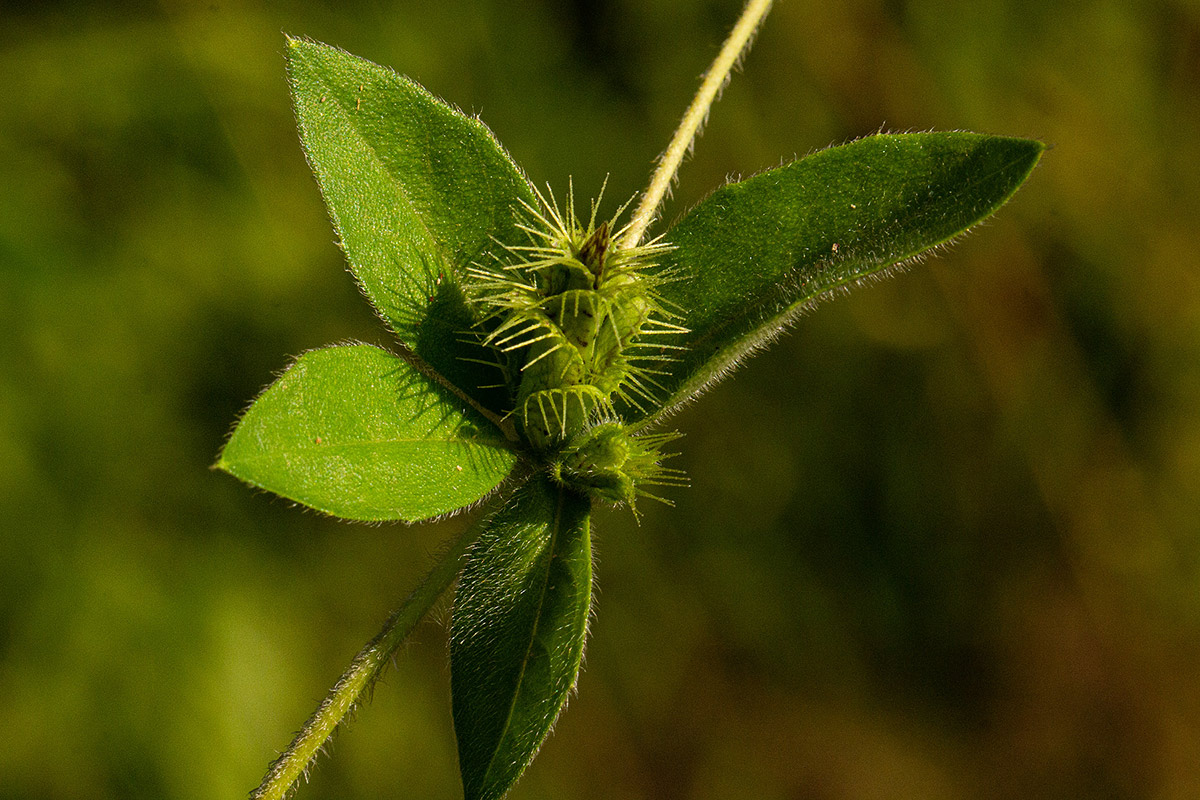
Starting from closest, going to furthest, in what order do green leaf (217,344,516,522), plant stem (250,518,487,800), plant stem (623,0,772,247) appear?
1. green leaf (217,344,516,522)
2. plant stem (250,518,487,800)
3. plant stem (623,0,772,247)

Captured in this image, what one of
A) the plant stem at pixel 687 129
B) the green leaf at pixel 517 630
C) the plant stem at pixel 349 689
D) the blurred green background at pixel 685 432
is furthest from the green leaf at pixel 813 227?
the blurred green background at pixel 685 432

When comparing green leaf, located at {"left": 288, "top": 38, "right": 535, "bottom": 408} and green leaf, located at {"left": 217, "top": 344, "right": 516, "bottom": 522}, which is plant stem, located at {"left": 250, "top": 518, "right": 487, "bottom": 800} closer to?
green leaf, located at {"left": 217, "top": 344, "right": 516, "bottom": 522}

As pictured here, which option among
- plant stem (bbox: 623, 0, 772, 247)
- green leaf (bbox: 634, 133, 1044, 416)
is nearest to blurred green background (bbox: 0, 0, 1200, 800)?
plant stem (bbox: 623, 0, 772, 247)

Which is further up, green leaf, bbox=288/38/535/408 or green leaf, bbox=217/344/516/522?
green leaf, bbox=288/38/535/408

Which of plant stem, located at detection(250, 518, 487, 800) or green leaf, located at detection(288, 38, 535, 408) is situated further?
A: green leaf, located at detection(288, 38, 535, 408)

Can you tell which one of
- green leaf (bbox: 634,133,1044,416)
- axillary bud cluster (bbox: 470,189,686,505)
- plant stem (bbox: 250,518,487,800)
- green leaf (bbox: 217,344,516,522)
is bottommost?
plant stem (bbox: 250,518,487,800)

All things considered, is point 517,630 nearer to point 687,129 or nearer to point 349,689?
point 349,689

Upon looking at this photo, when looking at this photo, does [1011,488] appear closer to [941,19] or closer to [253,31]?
[941,19]

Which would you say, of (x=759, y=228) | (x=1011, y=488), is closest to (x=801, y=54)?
(x=1011, y=488)
